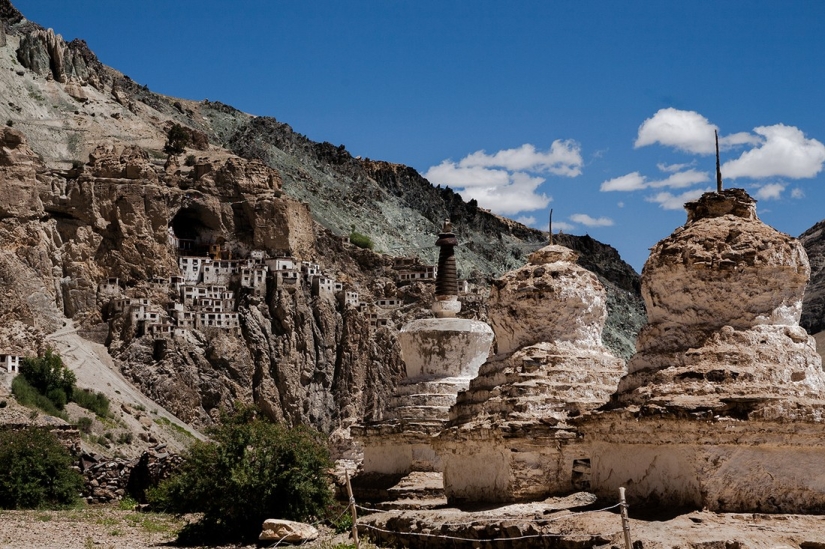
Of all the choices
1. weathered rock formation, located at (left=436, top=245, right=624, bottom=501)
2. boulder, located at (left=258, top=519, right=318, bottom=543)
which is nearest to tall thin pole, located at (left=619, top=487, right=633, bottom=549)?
weathered rock formation, located at (left=436, top=245, right=624, bottom=501)

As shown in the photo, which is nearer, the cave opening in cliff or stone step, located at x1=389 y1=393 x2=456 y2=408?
stone step, located at x1=389 y1=393 x2=456 y2=408

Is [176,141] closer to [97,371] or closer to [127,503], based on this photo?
[97,371]

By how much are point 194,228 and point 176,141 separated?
11283 millimetres

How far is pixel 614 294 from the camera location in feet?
384

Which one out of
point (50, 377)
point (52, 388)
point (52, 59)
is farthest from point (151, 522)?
point (52, 59)

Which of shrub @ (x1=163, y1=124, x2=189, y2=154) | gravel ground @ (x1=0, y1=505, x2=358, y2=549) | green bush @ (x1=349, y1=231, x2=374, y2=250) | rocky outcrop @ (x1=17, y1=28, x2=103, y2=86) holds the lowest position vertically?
gravel ground @ (x1=0, y1=505, x2=358, y2=549)

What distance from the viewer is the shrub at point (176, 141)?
104125 mm

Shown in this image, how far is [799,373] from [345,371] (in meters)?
78.8

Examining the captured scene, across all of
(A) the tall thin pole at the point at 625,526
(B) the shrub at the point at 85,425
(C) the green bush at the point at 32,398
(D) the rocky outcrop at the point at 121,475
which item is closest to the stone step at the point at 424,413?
(A) the tall thin pole at the point at 625,526

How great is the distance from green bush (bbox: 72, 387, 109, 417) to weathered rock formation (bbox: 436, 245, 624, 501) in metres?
49.2

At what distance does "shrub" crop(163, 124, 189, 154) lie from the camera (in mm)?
104125

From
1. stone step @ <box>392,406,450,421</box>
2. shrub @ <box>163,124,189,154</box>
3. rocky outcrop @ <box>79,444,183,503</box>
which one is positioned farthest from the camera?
shrub @ <box>163,124,189,154</box>

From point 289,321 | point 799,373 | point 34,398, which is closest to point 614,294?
point 289,321

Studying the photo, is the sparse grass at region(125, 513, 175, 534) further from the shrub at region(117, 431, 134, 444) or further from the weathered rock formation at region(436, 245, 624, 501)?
the shrub at region(117, 431, 134, 444)
